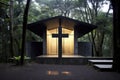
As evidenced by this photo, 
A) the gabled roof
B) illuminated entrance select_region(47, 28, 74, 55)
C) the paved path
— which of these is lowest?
the paved path

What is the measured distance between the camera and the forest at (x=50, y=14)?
2127 cm

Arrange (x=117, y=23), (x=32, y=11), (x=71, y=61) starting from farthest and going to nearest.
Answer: (x=32, y=11) → (x=71, y=61) → (x=117, y=23)

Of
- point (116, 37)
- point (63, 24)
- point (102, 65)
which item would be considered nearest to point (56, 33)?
point (63, 24)

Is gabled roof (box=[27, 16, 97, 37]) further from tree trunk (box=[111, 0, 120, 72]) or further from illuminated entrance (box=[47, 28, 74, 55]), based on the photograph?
tree trunk (box=[111, 0, 120, 72])

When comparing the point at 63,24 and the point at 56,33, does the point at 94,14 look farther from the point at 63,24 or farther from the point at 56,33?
the point at 63,24

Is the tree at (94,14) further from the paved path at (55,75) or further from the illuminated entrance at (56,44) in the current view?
the paved path at (55,75)

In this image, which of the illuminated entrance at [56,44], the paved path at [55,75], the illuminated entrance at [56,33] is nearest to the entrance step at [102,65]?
the paved path at [55,75]

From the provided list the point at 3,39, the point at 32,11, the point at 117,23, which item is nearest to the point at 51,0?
the point at 32,11

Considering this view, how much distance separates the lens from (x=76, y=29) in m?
22.5

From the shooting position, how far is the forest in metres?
21.3

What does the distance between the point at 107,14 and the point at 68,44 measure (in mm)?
6640

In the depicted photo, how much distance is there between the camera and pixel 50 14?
110 ft

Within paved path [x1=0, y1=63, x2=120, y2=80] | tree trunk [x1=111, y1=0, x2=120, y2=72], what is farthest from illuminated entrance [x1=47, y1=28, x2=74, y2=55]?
paved path [x1=0, y1=63, x2=120, y2=80]

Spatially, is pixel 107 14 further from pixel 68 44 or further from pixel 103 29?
pixel 68 44
